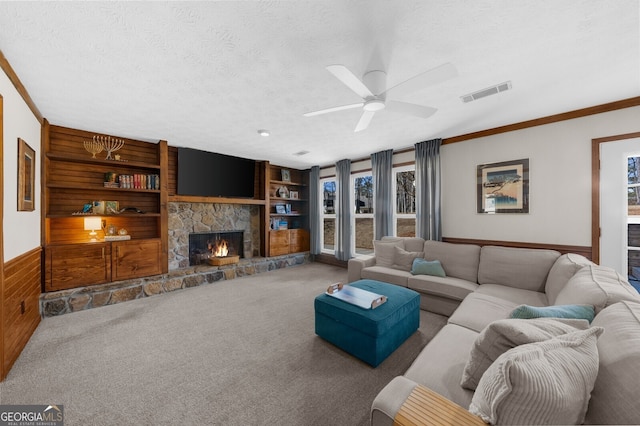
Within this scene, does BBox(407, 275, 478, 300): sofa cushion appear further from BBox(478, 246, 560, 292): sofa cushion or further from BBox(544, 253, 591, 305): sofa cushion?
BBox(544, 253, 591, 305): sofa cushion

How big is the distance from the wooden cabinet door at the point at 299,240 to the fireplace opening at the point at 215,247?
4.15 ft

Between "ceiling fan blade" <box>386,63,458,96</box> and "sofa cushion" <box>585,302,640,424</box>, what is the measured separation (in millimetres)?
1673

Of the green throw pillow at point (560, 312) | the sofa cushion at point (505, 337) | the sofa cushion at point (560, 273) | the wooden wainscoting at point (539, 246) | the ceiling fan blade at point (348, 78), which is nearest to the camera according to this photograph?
the sofa cushion at point (505, 337)

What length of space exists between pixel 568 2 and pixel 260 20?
186cm

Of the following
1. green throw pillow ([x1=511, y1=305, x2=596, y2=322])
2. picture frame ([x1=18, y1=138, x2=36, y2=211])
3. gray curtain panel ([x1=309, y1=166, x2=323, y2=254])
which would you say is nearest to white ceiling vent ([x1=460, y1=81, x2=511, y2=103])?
green throw pillow ([x1=511, y1=305, x2=596, y2=322])

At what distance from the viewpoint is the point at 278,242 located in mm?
6090

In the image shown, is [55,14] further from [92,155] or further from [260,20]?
[92,155]

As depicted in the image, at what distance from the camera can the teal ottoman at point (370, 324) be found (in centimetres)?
207

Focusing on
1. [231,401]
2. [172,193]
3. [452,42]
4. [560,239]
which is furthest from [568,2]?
[172,193]

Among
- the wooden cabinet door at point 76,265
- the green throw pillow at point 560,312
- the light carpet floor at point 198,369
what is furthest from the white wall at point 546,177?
the wooden cabinet door at point 76,265

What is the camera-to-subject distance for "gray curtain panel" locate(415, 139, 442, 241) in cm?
Answer: 414

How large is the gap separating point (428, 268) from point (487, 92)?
222cm

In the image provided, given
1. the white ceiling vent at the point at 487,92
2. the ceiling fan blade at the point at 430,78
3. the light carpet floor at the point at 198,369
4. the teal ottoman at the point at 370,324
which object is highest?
the white ceiling vent at the point at 487,92

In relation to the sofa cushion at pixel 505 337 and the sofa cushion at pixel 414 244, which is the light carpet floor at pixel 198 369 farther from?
the sofa cushion at pixel 414 244
